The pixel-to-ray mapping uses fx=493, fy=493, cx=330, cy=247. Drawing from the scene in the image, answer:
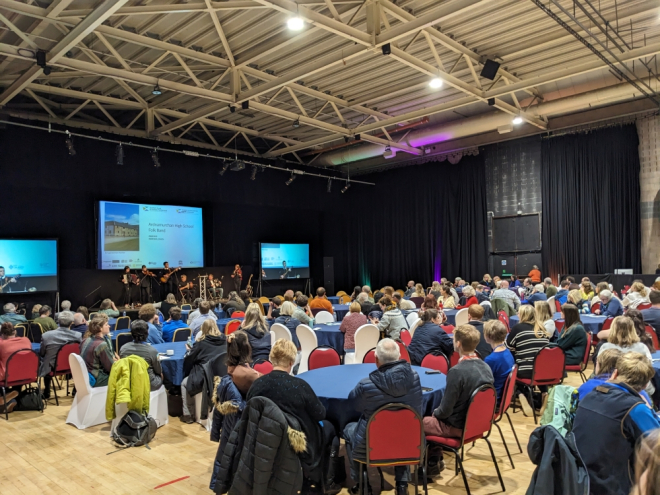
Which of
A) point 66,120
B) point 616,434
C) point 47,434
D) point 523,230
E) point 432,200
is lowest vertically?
point 47,434

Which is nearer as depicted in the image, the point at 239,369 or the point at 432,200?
the point at 239,369

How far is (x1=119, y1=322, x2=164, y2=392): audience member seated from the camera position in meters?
5.04

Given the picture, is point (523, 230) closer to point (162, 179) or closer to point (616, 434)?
point (162, 179)

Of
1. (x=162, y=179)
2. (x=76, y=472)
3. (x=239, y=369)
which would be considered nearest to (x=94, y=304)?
(x=162, y=179)

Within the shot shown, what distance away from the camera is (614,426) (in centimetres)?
241

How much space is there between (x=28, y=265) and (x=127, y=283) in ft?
7.51

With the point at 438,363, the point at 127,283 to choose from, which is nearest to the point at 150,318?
the point at 438,363

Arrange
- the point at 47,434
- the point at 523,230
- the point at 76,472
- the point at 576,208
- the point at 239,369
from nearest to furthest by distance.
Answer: the point at 239,369 → the point at 76,472 → the point at 47,434 → the point at 576,208 → the point at 523,230

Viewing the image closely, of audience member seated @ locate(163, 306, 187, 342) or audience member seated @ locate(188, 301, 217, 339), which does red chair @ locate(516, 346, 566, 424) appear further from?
audience member seated @ locate(163, 306, 187, 342)

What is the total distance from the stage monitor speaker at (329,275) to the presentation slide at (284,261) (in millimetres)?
1021

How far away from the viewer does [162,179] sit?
14.2 metres

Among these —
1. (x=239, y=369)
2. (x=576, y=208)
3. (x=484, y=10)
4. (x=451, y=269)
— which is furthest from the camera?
(x=451, y=269)

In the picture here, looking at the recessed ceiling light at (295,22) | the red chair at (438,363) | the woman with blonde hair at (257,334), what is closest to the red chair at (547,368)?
the red chair at (438,363)

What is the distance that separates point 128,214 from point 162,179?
1.51 meters
